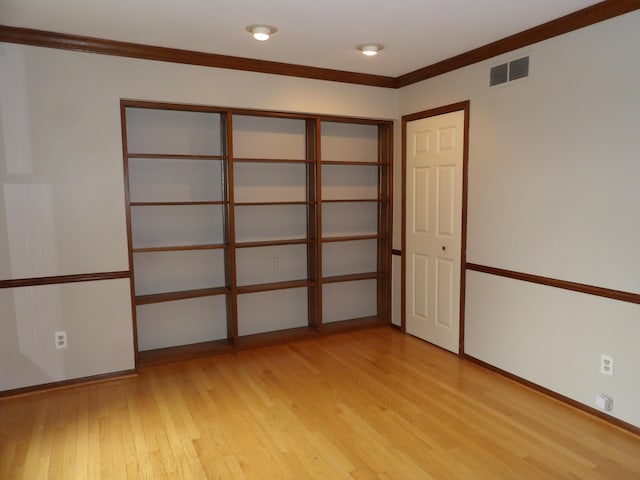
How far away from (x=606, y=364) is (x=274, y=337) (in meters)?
2.72

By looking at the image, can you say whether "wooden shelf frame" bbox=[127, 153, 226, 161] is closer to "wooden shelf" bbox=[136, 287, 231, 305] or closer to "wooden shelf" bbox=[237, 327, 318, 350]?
"wooden shelf" bbox=[136, 287, 231, 305]

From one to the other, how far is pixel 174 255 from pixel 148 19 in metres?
1.94

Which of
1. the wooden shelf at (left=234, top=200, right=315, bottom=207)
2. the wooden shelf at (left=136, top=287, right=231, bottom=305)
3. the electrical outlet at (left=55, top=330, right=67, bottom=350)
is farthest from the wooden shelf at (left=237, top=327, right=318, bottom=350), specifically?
the electrical outlet at (left=55, top=330, right=67, bottom=350)

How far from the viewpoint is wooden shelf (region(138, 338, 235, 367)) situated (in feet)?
12.5

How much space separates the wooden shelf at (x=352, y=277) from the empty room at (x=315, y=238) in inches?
2.2

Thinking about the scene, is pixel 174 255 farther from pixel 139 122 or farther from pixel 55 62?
pixel 55 62

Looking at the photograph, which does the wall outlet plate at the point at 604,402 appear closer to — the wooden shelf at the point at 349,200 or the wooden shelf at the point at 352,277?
the wooden shelf at the point at 352,277

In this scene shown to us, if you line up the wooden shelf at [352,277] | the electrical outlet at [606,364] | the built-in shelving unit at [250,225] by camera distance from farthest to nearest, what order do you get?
1. the wooden shelf at [352,277]
2. the built-in shelving unit at [250,225]
3. the electrical outlet at [606,364]

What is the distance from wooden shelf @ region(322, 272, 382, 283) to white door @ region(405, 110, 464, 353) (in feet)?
1.26

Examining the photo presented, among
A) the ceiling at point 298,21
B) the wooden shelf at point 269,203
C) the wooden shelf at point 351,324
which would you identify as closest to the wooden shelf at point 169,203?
the wooden shelf at point 269,203

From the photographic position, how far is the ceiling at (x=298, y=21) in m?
2.67

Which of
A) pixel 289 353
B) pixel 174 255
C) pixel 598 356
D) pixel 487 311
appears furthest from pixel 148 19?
pixel 598 356

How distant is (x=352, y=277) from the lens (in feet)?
15.3

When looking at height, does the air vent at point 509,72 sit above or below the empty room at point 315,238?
above
